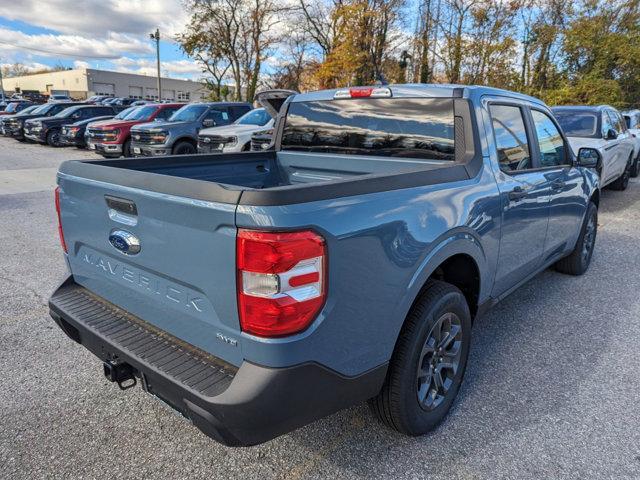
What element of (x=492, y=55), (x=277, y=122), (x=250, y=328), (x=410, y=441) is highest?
(x=492, y=55)

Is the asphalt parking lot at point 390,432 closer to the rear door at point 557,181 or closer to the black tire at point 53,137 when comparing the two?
the rear door at point 557,181

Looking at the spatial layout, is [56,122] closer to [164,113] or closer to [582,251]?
[164,113]

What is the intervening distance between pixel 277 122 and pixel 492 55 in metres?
19.9

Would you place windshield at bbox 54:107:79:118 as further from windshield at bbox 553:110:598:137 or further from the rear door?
the rear door

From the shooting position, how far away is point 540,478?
2201mm

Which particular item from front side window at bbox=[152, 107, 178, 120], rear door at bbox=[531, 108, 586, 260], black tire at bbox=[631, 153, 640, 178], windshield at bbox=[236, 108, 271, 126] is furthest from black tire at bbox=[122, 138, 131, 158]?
black tire at bbox=[631, 153, 640, 178]

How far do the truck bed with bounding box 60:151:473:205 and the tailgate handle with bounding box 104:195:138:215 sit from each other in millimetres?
77

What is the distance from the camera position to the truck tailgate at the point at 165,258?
1751 millimetres

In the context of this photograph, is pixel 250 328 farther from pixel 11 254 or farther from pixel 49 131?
pixel 49 131

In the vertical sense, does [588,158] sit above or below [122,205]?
above

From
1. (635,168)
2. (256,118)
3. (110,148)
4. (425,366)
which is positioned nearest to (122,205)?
(425,366)

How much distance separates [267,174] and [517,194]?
1.97m

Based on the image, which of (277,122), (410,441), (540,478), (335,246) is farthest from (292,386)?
(277,122)

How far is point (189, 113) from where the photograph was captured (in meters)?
13.4
